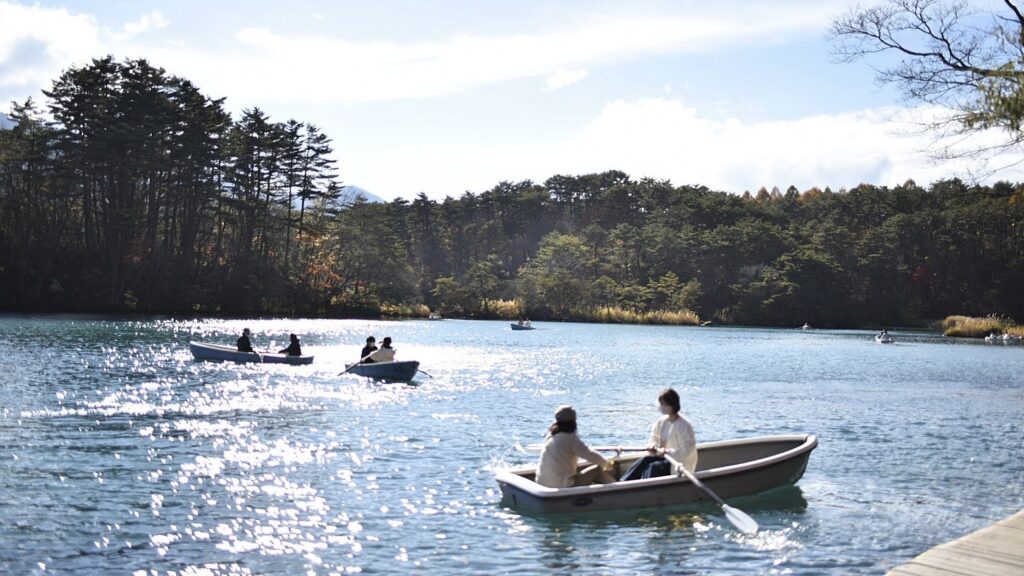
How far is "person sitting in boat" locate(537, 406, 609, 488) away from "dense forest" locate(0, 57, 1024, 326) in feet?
180

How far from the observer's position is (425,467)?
14.4 meters

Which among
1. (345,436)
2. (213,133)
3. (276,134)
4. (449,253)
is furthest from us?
(449,253)

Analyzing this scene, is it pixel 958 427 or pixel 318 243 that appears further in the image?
pixel 318 243

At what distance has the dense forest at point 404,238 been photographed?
65.9m

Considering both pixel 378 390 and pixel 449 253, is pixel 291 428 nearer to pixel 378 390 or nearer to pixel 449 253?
pixel 378 390

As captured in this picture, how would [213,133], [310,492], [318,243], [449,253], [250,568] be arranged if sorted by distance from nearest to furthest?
[250,568], [310,492], [213,133], [318,243], [449,253]

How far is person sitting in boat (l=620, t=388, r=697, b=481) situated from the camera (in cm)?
1147

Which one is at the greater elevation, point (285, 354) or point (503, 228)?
point (503, 228)

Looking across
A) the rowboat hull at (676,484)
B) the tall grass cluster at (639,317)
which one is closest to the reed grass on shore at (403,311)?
the tall grass cluster at (639,317)

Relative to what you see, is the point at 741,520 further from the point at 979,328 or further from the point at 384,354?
the point at 979,328

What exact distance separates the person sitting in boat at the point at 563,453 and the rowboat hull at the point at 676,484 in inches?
9.0

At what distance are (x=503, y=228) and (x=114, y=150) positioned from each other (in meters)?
65.1

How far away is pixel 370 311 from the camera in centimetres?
8275

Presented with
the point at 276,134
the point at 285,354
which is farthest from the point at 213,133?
the point at 285,354
